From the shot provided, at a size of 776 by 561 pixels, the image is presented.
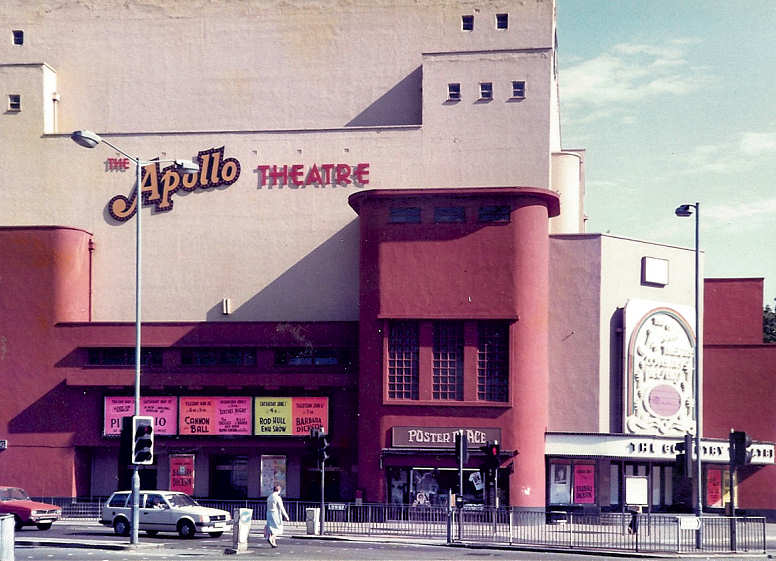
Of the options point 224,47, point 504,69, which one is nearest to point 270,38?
point 224,47

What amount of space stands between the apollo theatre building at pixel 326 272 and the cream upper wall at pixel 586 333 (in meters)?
0.11

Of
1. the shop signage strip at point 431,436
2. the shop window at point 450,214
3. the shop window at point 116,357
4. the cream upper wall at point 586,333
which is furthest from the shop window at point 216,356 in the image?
the cream upper wall at point 586,333

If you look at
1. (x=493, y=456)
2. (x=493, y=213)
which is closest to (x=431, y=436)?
(x=493, y=456)

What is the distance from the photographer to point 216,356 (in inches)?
2133

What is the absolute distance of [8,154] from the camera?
59.3m

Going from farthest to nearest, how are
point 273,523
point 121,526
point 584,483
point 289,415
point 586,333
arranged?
point 289,415, point 586,333, point 584,483, point 121,526, point 273,523

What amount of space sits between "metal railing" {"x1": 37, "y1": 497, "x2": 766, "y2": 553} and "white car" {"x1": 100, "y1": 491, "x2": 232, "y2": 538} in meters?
4.79

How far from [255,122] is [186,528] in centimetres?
2712

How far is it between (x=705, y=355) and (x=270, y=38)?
90.6 ft

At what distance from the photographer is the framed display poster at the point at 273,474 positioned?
5384 centimetres

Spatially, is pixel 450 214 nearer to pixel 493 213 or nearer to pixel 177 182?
pixel 493 213

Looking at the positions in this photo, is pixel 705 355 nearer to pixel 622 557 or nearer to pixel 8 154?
pixel 622 557

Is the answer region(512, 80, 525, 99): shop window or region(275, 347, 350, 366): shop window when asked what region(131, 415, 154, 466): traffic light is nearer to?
region(275, 347, 350, 366): shop window

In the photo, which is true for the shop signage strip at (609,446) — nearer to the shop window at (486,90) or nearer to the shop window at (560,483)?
the shop window at (560,483)
